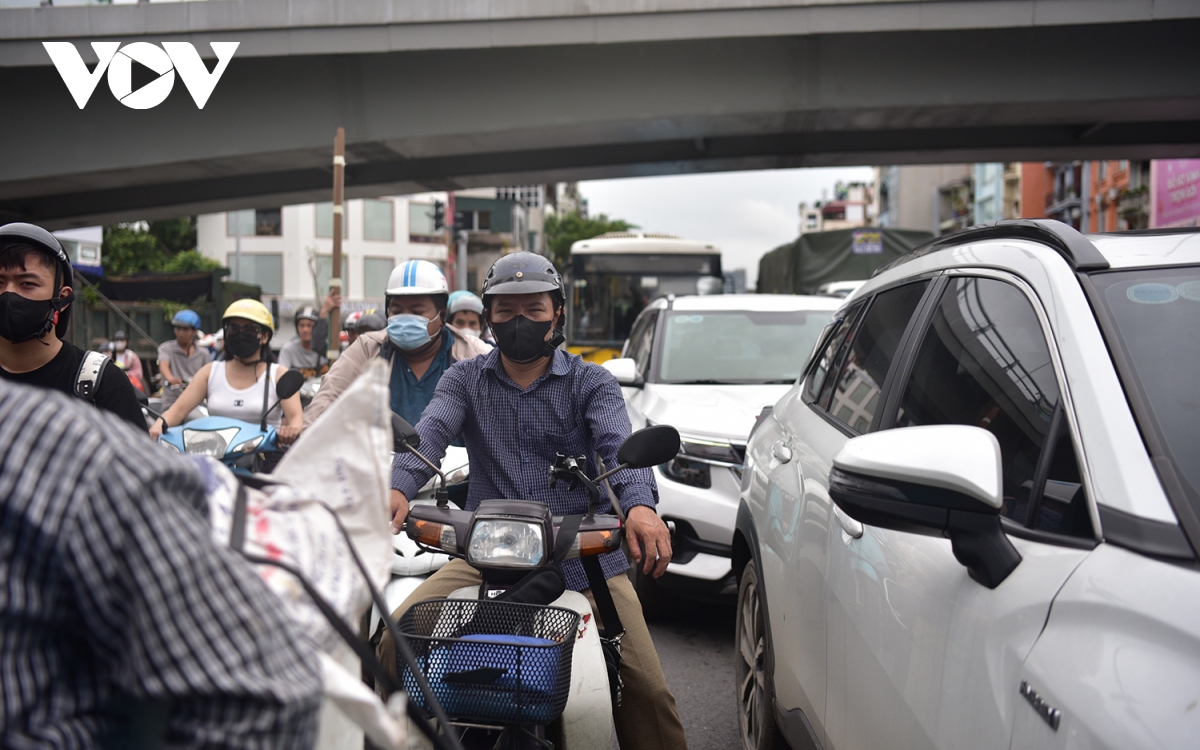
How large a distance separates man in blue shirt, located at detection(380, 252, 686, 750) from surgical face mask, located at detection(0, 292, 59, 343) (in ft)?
3.85

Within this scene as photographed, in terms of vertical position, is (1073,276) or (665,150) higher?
(665,150)

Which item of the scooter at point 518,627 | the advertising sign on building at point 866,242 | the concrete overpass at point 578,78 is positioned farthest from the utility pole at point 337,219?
the advertising sign on building at point 866,242

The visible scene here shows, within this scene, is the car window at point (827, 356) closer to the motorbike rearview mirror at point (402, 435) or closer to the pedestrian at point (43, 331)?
the motorbike rearview mirror at point (402, 435)

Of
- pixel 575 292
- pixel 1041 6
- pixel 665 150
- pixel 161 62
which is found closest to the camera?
pixel 1041 6

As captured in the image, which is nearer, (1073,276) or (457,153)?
(1073,276)

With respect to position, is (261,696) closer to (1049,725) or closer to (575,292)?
(1049,725)

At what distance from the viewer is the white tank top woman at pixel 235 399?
6277 millimetres

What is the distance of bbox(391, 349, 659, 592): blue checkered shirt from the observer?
10.4 ft

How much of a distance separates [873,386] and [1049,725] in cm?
158

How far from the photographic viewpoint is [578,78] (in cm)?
1557

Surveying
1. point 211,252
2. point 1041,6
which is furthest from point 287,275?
point 1041,6

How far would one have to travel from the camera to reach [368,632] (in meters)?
3.33

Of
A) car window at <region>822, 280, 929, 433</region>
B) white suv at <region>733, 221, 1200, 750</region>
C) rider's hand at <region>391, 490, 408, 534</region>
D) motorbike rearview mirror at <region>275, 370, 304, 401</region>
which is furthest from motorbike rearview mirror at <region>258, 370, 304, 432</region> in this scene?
white suv at <region>733, 221, 1200, 750</region>
